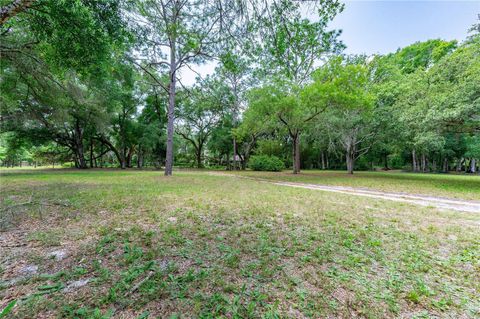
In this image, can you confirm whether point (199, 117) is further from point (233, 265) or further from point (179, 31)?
point (233, 265)

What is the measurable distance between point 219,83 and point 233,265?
16904 millimetres

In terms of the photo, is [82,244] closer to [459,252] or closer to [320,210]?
[320,210]

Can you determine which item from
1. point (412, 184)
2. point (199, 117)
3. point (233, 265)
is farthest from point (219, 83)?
point (233, 265)

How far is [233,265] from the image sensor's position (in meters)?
2.09

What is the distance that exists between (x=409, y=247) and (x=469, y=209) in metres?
4.16

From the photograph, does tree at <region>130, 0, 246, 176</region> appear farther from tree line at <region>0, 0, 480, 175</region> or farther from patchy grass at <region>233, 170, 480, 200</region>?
patchy grass at <region>233, 170, 480, 200</region>

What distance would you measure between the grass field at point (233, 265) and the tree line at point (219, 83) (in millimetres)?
3958

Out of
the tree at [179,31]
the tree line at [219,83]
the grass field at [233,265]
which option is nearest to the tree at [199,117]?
the tree line at [219,83]

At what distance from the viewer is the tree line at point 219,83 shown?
4.38 meters

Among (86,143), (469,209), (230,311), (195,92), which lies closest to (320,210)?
(230,311)

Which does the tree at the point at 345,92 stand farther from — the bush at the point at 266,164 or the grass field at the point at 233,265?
the grass field at the point at 233,265

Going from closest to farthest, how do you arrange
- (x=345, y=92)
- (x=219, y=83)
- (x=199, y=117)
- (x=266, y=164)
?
(x=345, y=92), (x=219, y=83), (x=266, y=164), (x=199, y=117)

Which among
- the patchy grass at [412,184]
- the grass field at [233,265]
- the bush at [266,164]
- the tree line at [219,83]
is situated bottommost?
the patchy grass at [412,184]

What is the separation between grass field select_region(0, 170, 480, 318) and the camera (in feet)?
4.91
